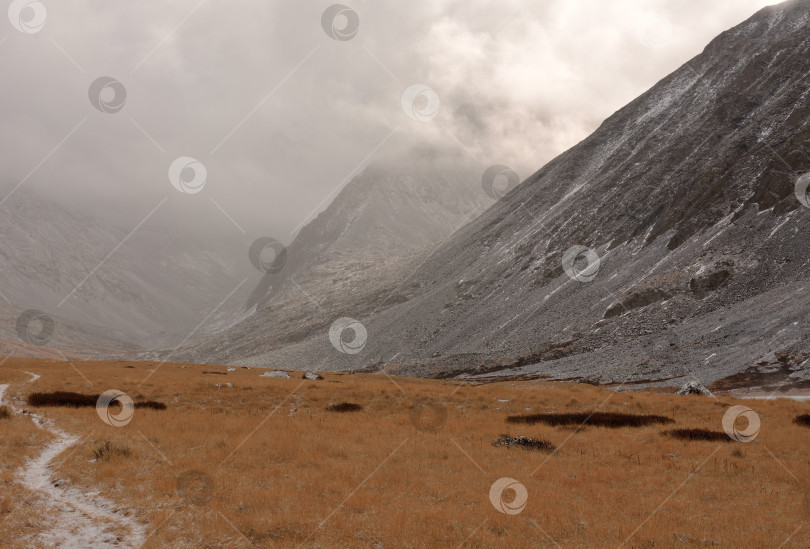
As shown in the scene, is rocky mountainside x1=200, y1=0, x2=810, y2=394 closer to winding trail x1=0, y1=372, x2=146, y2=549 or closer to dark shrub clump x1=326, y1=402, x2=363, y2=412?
dark shrub clump x1=326, y1=402, x2=363, y2=412

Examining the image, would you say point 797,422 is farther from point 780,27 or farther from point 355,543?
point 780,27

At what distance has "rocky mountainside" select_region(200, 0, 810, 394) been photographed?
2638 inches

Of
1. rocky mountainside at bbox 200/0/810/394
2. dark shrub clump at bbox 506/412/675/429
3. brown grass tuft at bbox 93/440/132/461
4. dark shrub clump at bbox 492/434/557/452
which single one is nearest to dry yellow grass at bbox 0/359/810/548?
brown grass tuft at bbox 93/440/132/461

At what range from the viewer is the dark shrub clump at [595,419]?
2703cm

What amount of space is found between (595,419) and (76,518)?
22.8 meters

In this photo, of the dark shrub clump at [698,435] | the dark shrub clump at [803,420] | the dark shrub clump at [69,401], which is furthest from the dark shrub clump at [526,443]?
the dark shrub clump at [69,401]

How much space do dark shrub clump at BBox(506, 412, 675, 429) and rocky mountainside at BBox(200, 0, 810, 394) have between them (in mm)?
29133

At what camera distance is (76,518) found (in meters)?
13.4

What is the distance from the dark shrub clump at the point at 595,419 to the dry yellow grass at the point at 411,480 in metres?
1.05

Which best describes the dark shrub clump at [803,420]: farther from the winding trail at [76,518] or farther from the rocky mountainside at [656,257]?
the winding trail at [76,518]

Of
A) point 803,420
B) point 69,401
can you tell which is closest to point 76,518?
point 69,401

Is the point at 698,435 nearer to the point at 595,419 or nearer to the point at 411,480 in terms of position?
the point at 595,419

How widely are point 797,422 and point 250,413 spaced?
26.8 meters

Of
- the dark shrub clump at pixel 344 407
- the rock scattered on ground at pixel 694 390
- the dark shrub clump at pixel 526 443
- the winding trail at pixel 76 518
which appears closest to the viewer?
the winding trail at pixel 76 518
